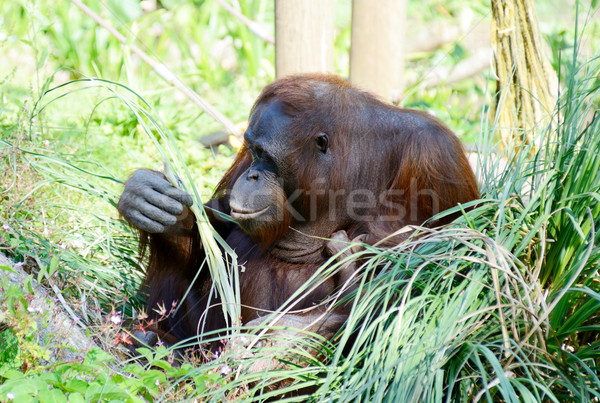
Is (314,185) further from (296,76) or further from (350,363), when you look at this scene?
(350,363)

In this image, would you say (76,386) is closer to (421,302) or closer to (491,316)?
(421,302)

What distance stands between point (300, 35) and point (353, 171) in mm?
1899

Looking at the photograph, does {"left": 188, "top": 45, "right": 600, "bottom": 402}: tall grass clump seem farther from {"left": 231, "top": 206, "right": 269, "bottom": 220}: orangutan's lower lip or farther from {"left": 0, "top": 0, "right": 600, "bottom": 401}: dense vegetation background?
{"left": 231, "top": 206, "right": 269, "bottom": 220}: orangutan's lower lip

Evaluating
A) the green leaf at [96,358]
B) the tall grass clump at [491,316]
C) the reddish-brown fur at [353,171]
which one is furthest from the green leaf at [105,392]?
the reddish-brown fur at [353,171]

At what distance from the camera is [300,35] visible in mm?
4574

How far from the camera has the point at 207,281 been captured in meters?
3.30

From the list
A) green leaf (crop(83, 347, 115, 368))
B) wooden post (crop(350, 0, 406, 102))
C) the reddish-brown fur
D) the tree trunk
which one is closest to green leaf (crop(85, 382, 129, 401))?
green leaf (crop(83, 347, 115, 368))

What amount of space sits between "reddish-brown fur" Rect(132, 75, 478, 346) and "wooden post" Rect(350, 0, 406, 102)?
2364 millimetres

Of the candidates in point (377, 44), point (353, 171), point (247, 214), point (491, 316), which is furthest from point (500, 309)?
point (377, 44)

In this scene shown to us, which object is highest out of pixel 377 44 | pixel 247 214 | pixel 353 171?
pixel 377 44

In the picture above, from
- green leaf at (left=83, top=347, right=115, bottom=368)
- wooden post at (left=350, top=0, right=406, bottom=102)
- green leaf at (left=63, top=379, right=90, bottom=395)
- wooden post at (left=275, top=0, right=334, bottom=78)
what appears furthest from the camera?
wooden post at (left=350, top=0, right=406, bottom=102)

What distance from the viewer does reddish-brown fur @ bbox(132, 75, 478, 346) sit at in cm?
285

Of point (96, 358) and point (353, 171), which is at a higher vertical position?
point (353, 171)

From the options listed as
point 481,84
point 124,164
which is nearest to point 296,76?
point 124,164
